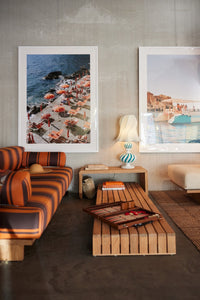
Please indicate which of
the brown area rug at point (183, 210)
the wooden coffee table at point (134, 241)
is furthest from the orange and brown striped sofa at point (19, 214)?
the brown area rug at point (183, 210)

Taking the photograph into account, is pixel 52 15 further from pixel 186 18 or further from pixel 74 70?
pixel 186 18

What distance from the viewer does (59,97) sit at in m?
3.75

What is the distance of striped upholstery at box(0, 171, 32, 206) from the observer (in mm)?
1573

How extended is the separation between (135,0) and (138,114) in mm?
1816

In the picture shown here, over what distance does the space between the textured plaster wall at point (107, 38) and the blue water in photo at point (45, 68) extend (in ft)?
0.69

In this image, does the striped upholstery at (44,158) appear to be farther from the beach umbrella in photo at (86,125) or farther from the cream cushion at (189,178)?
the cream cushion at (189,178)

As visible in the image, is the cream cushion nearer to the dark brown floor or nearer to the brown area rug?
the brown area rug

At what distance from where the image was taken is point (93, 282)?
55.2 inches

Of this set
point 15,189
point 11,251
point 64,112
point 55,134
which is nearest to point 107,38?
point 64,112

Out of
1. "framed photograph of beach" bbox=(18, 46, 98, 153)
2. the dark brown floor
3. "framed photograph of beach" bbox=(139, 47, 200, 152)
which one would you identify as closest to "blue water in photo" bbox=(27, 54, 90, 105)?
"framed photograph of beach" bbox=(18, 46, 98, 153)

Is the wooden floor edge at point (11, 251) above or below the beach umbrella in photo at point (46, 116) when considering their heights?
below

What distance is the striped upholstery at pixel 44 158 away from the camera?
134 inches

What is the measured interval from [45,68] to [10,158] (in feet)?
5.36

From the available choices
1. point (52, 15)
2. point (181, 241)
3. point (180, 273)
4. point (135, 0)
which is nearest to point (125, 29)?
point (135, 0)
